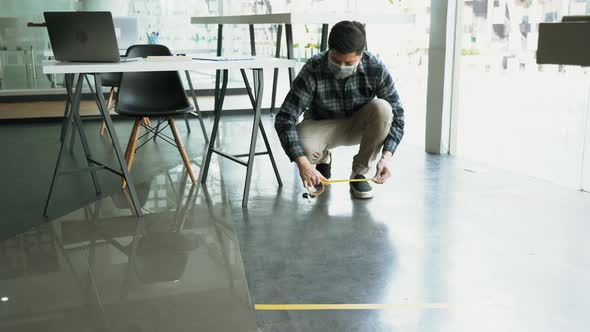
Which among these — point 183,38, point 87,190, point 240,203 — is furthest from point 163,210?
point 183,38

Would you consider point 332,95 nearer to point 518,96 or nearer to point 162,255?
point 162,255

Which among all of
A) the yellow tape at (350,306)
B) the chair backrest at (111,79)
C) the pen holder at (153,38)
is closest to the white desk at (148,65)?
the yellow tape at (350,306)

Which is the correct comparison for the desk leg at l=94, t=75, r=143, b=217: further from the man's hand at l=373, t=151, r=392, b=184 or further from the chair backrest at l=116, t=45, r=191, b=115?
the man's hand at l=373, t=151, r=392, b=184

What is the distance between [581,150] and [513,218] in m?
0.82

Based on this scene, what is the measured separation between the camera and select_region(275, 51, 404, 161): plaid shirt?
2.86 metres

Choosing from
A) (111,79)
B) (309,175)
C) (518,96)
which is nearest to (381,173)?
(309,175)

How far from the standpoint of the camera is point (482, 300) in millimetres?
1925

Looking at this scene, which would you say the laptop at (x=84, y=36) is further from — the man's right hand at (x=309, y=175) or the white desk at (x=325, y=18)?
the man's right hand at (x=309, y=175)

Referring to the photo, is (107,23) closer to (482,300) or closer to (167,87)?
(167,87)

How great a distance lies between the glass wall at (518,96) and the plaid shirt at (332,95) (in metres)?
1.00

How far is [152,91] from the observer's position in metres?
3.59

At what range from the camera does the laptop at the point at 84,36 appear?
274 centimetres

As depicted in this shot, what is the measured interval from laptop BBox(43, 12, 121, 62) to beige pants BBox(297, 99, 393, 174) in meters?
1.04

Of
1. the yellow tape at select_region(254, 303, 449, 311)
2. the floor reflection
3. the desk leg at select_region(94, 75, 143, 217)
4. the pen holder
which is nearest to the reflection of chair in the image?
the floor reflection
